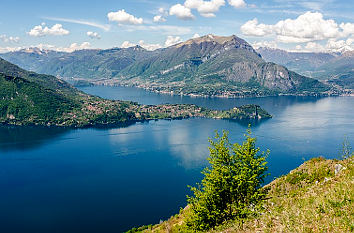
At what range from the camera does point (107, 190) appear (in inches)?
4409

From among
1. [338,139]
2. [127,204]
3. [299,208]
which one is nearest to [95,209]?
[127,204]

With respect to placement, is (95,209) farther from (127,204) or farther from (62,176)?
(62,176)

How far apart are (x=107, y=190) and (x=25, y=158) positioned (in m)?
70.9

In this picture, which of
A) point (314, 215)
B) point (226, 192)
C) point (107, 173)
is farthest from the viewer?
point (107, 173)

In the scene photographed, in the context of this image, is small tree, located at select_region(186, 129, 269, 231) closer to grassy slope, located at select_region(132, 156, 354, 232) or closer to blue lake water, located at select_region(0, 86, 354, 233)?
grassy slope, located at select_region(132, 156, 354, 232)

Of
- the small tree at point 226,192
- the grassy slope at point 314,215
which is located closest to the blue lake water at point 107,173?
the small tree at point 226,192

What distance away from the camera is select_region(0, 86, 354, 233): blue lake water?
91812 millimetres

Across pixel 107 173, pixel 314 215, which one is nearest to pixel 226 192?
pixel 314 215

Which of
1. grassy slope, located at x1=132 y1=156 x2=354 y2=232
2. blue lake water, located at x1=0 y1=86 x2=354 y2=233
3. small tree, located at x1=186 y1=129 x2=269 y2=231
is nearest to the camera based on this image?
grassy slope, located at x1=132 y1=156 x2=354 y2=232

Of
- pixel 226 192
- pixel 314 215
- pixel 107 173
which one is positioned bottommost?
pixel 107 173

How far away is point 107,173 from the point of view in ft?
429

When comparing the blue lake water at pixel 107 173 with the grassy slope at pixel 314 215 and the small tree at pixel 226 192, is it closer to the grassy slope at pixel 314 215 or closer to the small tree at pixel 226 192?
the small tree at pixel 226 192

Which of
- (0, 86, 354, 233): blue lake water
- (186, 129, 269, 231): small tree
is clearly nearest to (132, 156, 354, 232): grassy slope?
(186, 129, 269, 231): small tree

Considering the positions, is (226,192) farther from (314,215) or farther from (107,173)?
(107,173)
